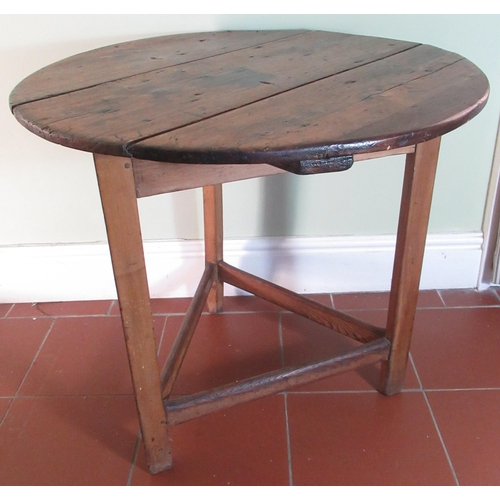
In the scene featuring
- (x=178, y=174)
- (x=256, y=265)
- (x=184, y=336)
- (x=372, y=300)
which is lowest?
(x=372, y=300)

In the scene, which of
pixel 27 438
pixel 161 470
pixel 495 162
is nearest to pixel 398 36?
pixel 495 162

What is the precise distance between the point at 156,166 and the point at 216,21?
70 cm

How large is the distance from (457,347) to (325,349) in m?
0.37

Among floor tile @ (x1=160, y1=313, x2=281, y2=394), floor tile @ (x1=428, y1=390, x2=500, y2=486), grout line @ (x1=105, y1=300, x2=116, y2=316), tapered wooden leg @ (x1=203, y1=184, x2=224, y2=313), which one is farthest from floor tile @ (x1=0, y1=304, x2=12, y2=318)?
floor tile @ (x1=428, y1=390, x2=500, y2=486)

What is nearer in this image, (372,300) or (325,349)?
(325,349)

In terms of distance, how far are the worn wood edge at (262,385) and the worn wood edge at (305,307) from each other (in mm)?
69

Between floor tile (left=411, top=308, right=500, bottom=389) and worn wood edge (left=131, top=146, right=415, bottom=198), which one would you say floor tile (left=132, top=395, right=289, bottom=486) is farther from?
worn wood edge (left=131, top=146, right=415, bottom=198)

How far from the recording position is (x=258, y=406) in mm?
1343

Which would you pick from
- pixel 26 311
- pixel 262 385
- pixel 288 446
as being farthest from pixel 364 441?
pixel 26 311

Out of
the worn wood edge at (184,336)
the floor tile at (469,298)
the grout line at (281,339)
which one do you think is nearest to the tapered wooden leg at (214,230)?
the worn wood edge at (184,336)

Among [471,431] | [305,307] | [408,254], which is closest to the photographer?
[408,254]

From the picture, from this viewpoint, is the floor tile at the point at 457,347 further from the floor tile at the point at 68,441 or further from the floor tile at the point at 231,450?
the floor tile at the point at 68,441

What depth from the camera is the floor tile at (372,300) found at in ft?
5.57

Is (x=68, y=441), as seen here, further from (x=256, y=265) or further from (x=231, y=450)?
(x=256, y=265)
